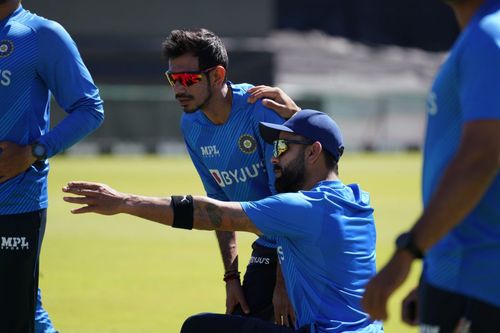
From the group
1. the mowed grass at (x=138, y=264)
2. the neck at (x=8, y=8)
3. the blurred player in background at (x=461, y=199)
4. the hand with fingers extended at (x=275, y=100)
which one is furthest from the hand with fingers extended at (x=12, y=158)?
the mowed grass at (x=138, y=264)

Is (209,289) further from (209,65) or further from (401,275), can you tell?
(401,275)

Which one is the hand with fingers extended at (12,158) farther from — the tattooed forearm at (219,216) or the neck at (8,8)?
the tattooed forearm at (219,216)

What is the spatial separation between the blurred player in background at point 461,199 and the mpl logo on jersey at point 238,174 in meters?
2.69

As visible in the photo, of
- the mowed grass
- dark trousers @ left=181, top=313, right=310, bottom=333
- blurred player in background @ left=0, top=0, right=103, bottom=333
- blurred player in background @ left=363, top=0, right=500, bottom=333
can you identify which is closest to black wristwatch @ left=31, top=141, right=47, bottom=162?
blurred player in background @ left=0, top=0, right=103, bottom=333

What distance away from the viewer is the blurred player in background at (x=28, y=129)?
5.88m

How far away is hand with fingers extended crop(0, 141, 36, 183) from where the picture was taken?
5883 millimetres

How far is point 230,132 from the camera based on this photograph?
6875mm

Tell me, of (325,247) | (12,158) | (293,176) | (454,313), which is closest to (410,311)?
(454,313)

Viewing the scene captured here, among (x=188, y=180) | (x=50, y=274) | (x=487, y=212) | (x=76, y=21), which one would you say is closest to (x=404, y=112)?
(x=76, y=21)

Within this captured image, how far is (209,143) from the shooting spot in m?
7.00

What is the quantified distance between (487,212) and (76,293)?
7.37 m

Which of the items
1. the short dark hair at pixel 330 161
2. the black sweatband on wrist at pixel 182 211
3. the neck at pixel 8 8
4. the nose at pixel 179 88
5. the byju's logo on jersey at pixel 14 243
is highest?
the neck at pixel 8 8

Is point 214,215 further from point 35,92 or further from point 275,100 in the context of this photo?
point 275,100

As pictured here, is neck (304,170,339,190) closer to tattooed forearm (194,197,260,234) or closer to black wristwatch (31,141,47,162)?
tattooed forearm (194,197,260,234)
